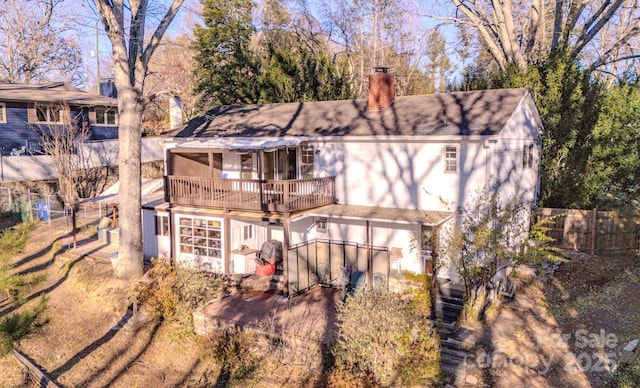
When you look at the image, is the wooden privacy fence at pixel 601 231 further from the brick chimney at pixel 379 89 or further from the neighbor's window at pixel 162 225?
the neighbor's window at pixel 162 225

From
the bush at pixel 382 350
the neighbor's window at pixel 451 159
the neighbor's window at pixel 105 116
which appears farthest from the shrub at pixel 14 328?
the neighbor's window at pixel 105 116

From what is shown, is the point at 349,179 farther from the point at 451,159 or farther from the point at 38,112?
the point at 38,112

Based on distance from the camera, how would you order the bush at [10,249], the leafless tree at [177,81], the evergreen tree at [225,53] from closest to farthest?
1. the bush at [10,249]
2. the evergreen tree at [225,53]
3. the leafless tree at [177,81]

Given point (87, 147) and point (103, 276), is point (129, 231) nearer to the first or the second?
point (103, 276)

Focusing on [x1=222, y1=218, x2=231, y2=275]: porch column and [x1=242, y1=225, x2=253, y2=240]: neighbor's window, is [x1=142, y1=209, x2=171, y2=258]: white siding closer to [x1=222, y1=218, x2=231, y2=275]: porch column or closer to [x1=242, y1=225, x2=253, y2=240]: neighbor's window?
[x1=222, y1=218, x2=231, y2=275]: porch column

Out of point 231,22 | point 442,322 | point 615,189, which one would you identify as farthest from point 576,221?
point 231,22

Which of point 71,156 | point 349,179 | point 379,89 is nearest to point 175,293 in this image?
point 349,179
